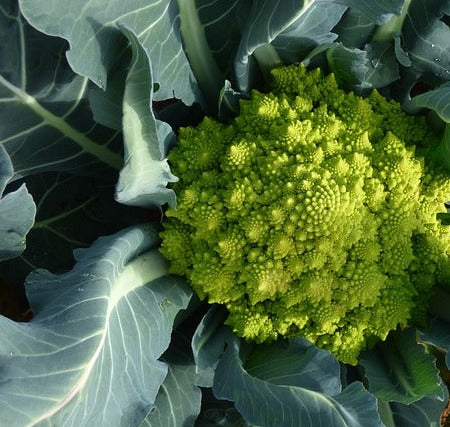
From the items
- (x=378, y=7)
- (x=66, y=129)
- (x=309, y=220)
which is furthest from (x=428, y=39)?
(x=66, y=129)

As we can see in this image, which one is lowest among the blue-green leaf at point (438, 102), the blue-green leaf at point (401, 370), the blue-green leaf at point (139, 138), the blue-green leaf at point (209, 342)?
the blue-green leaf at point (401, 370)

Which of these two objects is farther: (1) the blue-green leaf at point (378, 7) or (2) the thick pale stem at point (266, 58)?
(2) the thick pale stem at point (266, 58)

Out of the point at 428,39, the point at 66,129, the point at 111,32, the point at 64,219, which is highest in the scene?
the point at 111,32

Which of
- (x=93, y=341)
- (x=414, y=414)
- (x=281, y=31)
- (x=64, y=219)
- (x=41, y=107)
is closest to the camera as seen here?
(x=93, y=341)

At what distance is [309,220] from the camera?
4.10ft

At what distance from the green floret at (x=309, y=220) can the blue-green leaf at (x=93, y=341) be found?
10 cm

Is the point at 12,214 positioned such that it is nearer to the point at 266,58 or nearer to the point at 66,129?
the point at 66,129

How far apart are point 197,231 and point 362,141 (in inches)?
13.9

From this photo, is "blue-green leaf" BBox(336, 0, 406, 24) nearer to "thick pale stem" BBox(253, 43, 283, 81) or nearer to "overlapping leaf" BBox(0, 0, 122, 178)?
"thick pale stem" BBox(253, 43, 283, 81)

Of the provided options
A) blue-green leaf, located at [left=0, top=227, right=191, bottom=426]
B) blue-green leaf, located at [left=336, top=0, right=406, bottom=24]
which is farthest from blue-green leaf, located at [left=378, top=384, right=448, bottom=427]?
blue-green leaf, located at [left=336, top=0, right=406, bottom=24]

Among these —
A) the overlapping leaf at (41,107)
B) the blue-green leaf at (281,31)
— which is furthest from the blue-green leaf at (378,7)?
the overlapping leaf at (41,107)

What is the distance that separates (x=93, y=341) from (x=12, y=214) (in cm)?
28

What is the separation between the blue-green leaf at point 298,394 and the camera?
3.76 feet

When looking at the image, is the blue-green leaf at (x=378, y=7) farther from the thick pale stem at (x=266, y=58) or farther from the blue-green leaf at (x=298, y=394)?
the blue-green leaf at (x=298, y=394)
